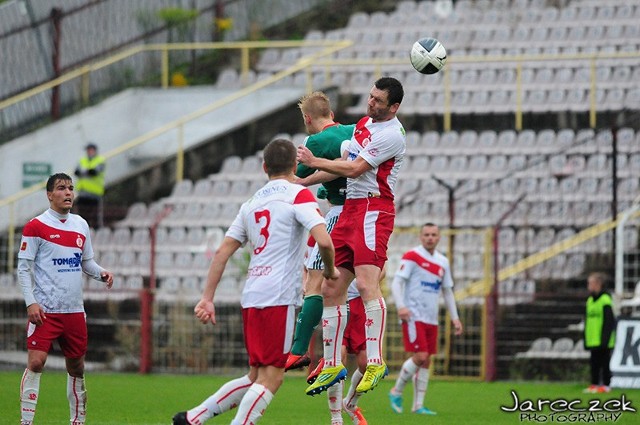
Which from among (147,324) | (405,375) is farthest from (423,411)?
(147,324)

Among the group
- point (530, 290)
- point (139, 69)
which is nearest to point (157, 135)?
point (139, 69)

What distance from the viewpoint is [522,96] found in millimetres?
25953

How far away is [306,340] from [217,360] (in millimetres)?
10971

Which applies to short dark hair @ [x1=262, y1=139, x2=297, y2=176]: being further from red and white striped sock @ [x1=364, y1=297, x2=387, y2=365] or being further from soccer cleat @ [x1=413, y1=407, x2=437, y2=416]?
soccer cleat @ [x1=413, y1=407, x2=437, y2=416]

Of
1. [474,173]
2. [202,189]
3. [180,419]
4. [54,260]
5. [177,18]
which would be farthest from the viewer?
[177,18]

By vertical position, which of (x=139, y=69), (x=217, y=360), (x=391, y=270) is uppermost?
(x=139, y=69)

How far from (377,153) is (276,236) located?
1946mm

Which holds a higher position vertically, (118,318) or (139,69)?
(139,69)

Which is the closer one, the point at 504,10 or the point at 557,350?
the point at 557,350

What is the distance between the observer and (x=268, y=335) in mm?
9180

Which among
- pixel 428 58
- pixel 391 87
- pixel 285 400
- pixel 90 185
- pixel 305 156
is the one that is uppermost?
pixel 428 58

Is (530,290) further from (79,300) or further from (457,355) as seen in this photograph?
(79,300)

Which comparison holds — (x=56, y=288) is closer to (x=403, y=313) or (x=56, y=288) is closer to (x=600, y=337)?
(x=403, y=313)

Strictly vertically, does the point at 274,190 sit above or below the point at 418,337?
above
